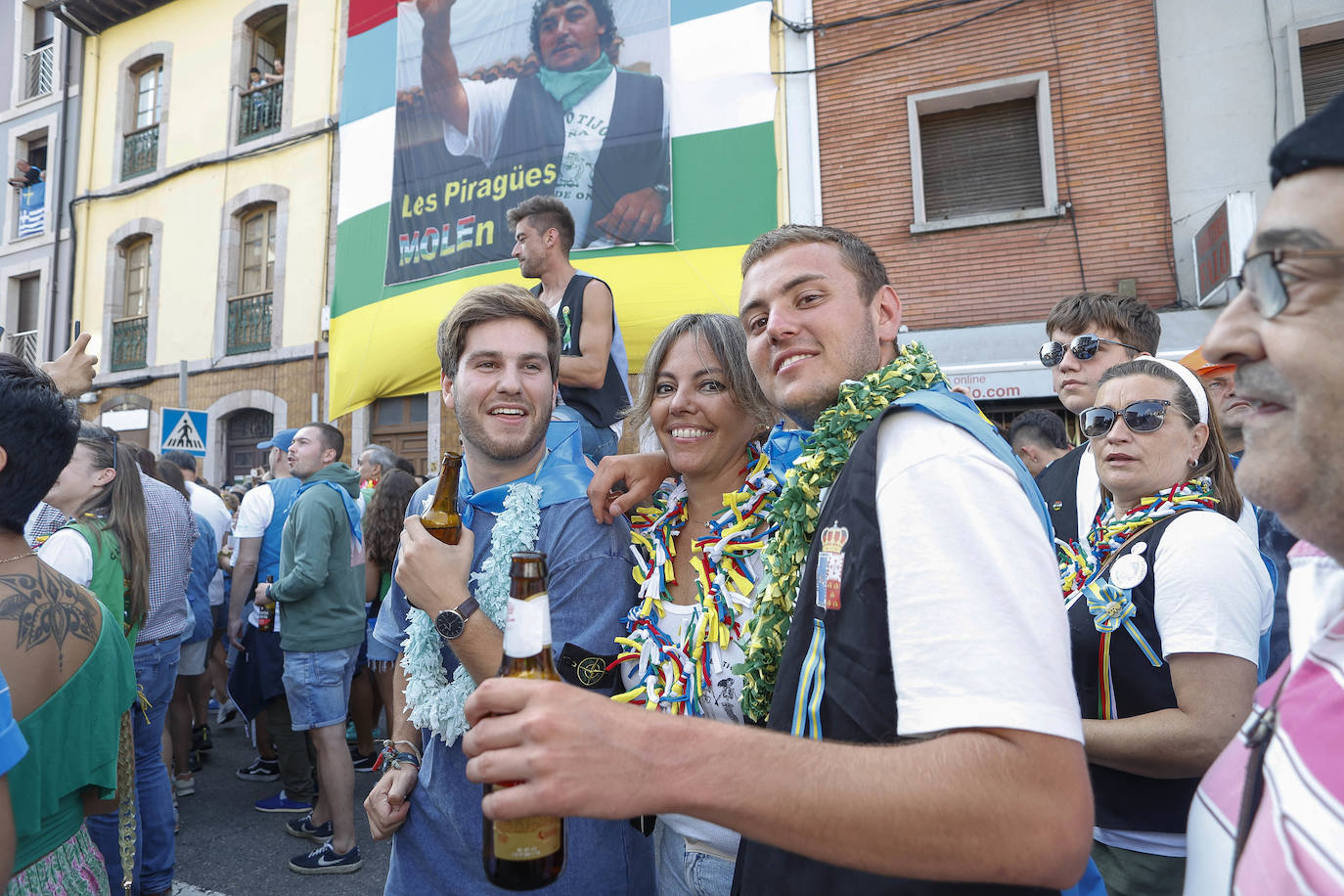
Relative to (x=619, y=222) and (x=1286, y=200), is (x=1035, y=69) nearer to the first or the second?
(x=619, y=222)

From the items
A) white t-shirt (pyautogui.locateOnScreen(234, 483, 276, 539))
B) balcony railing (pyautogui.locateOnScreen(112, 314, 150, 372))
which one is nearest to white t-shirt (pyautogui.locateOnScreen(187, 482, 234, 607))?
white t-shirt (pyautogui.locateOnScreen(234, 483, 276, 539))

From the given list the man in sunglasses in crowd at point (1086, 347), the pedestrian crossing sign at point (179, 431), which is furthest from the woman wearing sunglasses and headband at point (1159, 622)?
the pedestrian crossing sign at point (179, 431)

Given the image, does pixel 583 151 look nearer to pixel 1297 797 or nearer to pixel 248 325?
pixel 248 325

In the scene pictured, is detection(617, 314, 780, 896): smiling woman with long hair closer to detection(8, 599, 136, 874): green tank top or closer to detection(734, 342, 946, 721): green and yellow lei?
detection(734, 342, 946, 721): green and yellow lei

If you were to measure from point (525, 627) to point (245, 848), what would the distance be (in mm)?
4461

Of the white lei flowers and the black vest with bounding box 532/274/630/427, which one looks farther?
the black vest with bounding box 532/274/630/427

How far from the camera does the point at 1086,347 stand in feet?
11.4

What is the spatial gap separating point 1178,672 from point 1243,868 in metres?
1.15

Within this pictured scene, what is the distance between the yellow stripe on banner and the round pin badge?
5.63 m

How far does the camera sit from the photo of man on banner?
29.4 feet

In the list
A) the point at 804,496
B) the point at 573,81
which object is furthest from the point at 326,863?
the point at 573,81

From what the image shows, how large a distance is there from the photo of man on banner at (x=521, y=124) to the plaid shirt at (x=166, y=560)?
18.8ft

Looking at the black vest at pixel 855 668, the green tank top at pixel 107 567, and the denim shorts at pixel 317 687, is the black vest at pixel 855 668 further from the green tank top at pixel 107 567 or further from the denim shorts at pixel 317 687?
the denim shorts at pixel 317 687

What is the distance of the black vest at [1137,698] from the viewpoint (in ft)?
6.42
